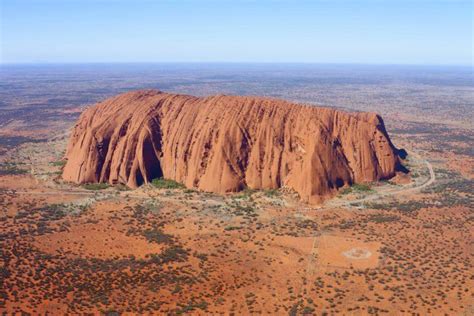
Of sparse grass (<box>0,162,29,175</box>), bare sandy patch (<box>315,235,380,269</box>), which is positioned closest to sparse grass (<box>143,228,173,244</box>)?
bare sandy patch (<box>315,235,380,269</box>)

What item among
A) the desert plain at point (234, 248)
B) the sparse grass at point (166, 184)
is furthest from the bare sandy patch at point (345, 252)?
the sparse grass at point (166, 184)

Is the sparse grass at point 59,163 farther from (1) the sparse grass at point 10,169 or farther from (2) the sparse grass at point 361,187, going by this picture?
(2) the sparse grass at point 361,187

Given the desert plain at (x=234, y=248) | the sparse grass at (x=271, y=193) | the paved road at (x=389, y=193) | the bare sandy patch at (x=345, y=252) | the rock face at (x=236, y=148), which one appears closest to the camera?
the desert plain at (x=234, y=248)

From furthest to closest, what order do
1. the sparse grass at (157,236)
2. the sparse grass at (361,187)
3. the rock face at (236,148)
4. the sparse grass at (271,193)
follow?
1. the sparse grass at (361,187)
2. the rock face at (236,148)
3. the sparse grass at (271,193)
4. the sparse grass at (157,236)

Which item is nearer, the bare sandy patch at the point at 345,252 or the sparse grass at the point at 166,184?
the bare sandy patch at the point at 345,252

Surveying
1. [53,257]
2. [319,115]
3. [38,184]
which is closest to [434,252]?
[319,115]

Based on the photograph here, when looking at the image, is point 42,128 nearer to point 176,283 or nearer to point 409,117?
point 176,283
